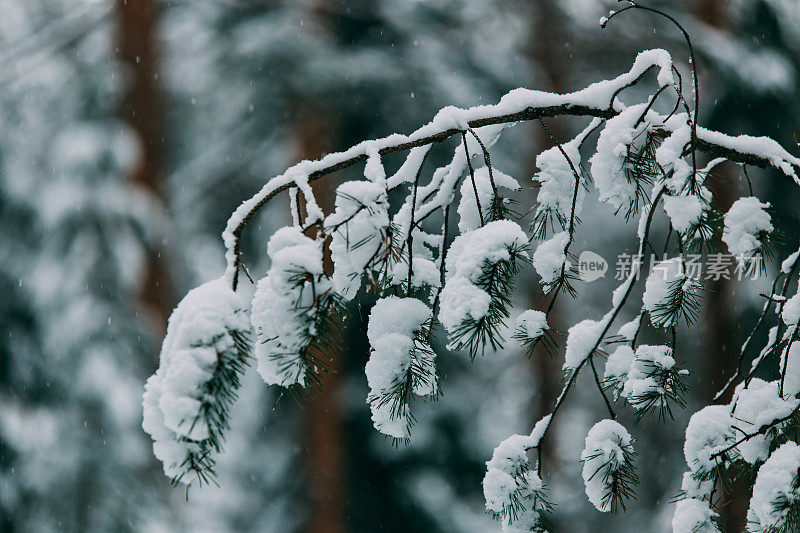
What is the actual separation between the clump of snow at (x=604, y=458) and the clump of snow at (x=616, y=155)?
1.22 feet

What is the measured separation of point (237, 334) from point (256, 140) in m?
3.25

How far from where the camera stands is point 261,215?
3.63m

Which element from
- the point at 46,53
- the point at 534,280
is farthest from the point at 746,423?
the point at 46,53

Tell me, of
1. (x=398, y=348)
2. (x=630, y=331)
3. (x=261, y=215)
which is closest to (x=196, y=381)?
(x=398, y=348)

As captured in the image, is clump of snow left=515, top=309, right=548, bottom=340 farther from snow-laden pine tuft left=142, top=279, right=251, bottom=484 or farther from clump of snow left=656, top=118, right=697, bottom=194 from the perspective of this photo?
snow-laden pine tuft left=142, top=279, right=251, bottom=484

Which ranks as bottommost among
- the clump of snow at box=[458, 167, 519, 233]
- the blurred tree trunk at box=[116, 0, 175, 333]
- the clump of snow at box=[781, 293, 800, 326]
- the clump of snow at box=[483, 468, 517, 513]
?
the clump of snow at box=[483, 468, 517, 513]

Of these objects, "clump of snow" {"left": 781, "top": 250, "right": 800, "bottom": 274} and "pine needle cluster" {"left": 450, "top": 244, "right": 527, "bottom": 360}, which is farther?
"clump of snow" {"left": 781, "top": 250, "right": 800, "bottom": 274}

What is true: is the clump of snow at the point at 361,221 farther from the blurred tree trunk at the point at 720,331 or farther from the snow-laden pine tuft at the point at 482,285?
the blurred tree trunk at the point at 720,331

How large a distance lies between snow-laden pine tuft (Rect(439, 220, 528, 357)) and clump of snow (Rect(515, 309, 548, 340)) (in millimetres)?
145

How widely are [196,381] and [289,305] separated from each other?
0.44ft

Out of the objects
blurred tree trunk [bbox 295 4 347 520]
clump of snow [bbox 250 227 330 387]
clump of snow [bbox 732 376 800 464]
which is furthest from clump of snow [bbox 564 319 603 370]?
blurred tree trunk [bbox 295 4 347 520]

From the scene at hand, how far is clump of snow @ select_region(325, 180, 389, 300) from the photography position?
0.77 m

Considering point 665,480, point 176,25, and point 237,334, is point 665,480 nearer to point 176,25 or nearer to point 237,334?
point 237,334

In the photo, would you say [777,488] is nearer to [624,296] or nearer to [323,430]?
[624,296]
